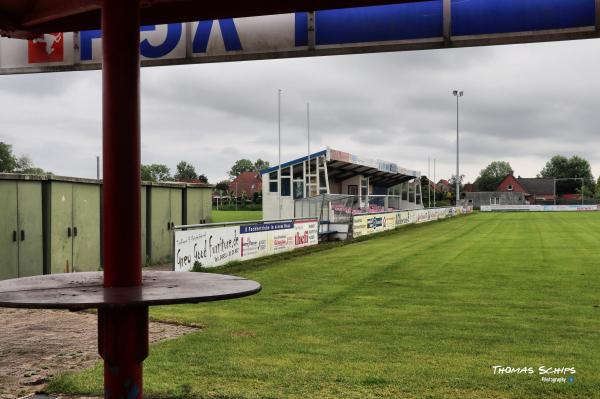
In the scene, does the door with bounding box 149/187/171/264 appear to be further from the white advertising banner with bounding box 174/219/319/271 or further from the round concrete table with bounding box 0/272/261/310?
the round concrete table with bounding box 0/272/261/310

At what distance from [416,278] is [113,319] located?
39.4 feet

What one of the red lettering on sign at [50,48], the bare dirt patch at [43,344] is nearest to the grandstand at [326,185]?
the bare dirt patch at [43,344]

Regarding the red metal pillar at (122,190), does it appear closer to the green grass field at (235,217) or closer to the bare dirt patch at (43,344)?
the bare dirt patch at (43,344)

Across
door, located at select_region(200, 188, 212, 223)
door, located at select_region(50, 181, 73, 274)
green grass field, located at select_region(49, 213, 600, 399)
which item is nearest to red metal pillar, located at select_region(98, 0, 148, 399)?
green grass field, located at select_region(49, 213, 600, 399)

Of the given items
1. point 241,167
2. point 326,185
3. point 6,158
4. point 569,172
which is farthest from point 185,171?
point 326,185

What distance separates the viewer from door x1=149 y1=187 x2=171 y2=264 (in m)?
19.4

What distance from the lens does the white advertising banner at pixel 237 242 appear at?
15773mm

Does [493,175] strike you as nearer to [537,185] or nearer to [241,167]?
[537,185]

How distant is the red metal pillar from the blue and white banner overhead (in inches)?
63.5

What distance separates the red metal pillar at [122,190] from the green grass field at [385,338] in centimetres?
218

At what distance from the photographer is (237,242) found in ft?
62.8

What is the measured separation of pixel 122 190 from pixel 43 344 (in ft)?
17.4

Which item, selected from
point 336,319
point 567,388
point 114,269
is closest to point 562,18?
point 567,388

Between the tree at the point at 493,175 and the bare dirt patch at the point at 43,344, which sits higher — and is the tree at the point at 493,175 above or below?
above
